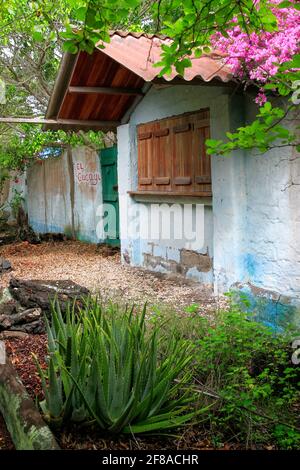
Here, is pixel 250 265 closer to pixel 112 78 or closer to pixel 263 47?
pixel 263 47

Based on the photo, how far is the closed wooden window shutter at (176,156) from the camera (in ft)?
22.3

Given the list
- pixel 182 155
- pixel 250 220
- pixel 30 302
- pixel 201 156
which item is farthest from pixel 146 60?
pixel 30 302

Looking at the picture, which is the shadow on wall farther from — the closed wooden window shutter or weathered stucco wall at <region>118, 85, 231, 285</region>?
the closed wooden window shutter

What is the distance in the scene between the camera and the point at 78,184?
12.1 meters

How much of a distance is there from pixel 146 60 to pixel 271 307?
321 cm

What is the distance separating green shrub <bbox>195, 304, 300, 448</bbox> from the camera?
3186 mm

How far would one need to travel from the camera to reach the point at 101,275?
8.23 meters

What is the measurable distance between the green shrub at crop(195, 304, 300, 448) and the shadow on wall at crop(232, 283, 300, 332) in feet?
2.38

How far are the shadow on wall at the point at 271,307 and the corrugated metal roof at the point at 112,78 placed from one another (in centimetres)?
232

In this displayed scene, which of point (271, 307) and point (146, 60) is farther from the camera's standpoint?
point (146, 60)

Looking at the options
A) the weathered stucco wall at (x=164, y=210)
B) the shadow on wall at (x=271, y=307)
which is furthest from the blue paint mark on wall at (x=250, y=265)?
the weathered stucco wall at (x=164, y=210)

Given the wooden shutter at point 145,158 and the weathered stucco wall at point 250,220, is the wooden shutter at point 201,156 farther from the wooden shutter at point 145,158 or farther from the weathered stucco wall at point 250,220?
the wooden shutter at point 145,158

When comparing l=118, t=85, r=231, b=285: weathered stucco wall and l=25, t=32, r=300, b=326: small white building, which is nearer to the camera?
l=25, t=32, r=300, b=326: small white building

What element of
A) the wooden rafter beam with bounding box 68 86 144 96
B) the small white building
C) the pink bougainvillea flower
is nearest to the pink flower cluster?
the pink bougainvillea flower
